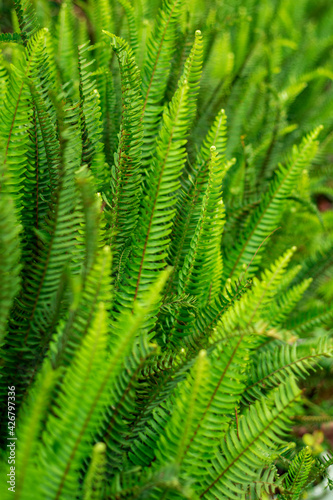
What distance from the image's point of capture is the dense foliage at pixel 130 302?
2.29 ft

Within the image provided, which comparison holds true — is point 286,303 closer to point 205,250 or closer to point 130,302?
point 205,250

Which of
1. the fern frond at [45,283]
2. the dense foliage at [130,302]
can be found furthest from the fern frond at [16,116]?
the fern frond at [45,283]

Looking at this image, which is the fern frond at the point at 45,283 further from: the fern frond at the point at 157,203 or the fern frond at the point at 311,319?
the fern frond at the point at 311,319

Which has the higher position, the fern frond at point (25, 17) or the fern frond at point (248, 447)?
the fern frond at point (25, 17)

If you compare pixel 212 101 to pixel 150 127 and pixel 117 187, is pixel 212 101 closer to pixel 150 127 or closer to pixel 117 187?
pixel 150 127

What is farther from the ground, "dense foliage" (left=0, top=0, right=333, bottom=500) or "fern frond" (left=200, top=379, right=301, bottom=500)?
"dense foliage" (left=0, top=0, right=333, bottom=500)

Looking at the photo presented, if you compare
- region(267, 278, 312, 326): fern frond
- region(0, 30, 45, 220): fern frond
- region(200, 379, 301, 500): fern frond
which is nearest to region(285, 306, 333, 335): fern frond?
region(267, 278, 312, 326): fern frond

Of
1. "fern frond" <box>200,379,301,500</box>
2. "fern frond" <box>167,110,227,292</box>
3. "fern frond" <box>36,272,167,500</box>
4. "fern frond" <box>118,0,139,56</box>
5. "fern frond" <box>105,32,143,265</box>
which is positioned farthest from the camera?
"fern frond" <box>118,0,139,56</box>

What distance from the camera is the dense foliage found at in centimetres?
70

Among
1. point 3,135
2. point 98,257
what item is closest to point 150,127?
point 3,135

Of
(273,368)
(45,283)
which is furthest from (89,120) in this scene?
(273,368)

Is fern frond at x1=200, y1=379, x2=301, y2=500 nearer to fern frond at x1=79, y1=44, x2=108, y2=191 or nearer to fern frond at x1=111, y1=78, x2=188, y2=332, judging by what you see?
fern frond at x1=111, y1=78, x2=188, y2=332

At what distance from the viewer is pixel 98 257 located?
72 centimetres

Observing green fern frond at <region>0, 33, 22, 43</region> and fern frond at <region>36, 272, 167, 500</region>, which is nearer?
fern frond at <region>36, 272, 167, 500</region>
